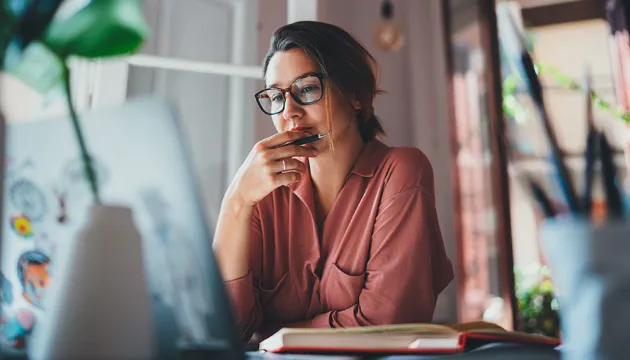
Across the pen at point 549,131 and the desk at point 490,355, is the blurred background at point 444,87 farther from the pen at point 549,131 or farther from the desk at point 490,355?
the pen at point 549,131

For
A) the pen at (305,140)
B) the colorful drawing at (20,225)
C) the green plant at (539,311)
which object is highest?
the pen at (305,140)

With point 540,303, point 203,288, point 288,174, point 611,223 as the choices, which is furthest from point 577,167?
point 540,303

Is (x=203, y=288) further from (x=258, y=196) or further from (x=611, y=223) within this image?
(x=258, y=196)

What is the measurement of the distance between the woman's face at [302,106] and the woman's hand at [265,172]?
0.29 ft

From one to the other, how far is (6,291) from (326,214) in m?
0.70

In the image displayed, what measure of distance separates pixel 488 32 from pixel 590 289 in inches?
81.7

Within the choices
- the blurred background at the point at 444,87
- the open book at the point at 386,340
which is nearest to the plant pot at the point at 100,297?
the open book at the point at 386,340

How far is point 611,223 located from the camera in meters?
0.31

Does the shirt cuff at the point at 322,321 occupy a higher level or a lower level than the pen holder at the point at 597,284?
lower

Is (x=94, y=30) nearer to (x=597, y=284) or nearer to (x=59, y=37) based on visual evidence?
(x=59, y=37)

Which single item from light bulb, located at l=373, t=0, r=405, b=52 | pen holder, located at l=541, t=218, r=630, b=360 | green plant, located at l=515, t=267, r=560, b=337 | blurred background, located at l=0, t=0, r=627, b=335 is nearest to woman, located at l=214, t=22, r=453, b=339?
pen holder, located at l=541, t=218, r=630, b=360

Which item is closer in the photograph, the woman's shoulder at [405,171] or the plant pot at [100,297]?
the plant pot at [100,297]

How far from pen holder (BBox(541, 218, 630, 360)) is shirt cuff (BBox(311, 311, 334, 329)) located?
0.52m

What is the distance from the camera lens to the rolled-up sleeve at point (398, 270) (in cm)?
79
